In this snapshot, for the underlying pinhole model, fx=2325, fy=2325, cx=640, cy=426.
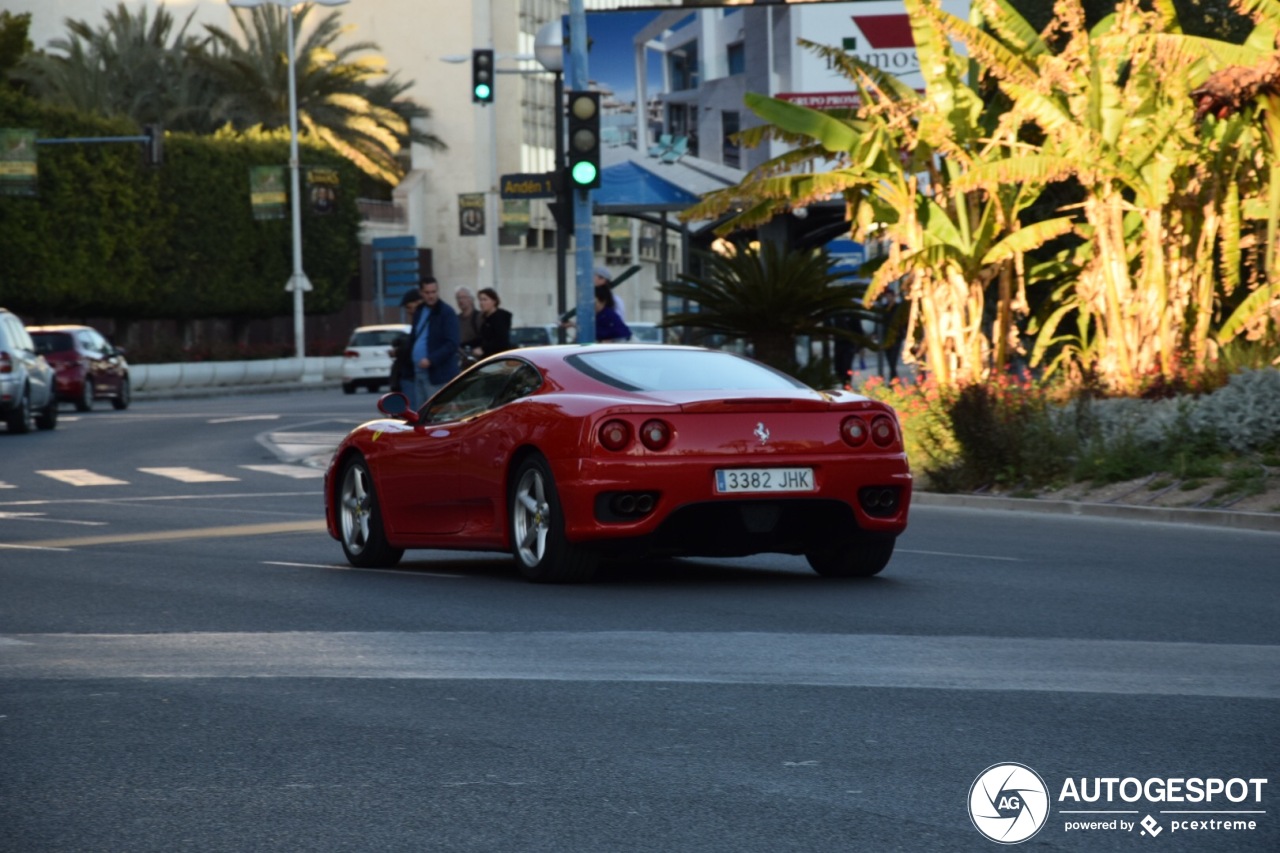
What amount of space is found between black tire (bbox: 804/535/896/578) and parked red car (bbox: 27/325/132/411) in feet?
97.8

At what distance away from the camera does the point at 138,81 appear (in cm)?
7088

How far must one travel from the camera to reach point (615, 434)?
37.5 feet

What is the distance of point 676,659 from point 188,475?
16.3 metres

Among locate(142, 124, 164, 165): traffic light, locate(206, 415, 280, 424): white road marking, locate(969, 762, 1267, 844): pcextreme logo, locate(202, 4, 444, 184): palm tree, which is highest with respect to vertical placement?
locate(202, 4, 444, 184): palm tree

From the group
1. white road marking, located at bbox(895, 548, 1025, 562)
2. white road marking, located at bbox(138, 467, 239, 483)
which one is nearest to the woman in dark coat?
white road marking, located at bbox(138, 467, 239, 483)

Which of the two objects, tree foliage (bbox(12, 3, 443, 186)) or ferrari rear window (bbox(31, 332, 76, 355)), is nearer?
ferrari rear window (bbox(31, 332, 76, 355))

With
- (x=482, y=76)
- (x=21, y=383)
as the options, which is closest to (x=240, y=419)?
(x=21, y=383)

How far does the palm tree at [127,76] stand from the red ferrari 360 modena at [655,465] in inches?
2247

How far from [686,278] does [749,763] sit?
20489 mm

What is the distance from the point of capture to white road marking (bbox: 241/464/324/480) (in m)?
23.9

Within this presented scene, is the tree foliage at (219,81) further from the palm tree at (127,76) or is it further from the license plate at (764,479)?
the license plate at (764,479)

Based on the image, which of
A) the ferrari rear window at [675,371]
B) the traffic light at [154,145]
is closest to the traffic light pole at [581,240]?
the ferrari rear window at [675,371]

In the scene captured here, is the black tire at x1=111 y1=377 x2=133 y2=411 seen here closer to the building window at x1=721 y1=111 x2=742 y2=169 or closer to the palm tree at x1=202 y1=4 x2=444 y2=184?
the building window at x1=721 y1=111 x2=742 y2=169

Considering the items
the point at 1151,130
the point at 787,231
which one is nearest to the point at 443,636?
the point at 1151,130
